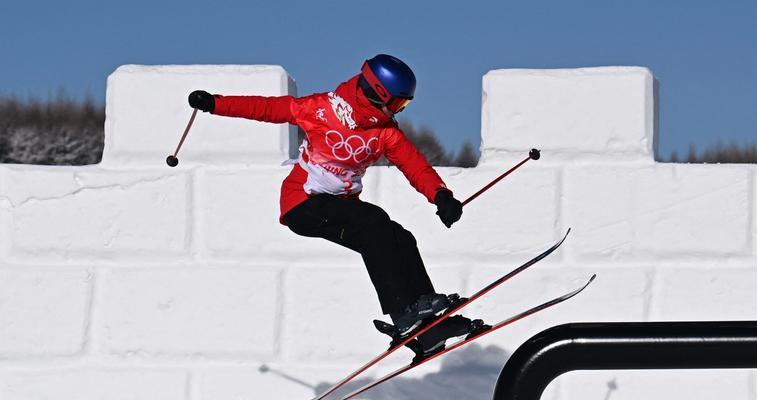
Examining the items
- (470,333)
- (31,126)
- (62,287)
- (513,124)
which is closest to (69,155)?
(31,126)

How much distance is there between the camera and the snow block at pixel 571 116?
2.82 m

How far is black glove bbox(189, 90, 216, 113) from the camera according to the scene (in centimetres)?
171

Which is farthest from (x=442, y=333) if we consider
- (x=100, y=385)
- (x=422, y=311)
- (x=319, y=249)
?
(x=100, y=385)

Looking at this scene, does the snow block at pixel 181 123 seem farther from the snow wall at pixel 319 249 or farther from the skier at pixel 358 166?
the skier at pixel 358 166

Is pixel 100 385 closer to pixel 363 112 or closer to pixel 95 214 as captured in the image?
pixel 95 214

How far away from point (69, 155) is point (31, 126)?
47 cm

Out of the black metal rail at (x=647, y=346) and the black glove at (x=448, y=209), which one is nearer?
the black metal rail at (x=647, y=346)

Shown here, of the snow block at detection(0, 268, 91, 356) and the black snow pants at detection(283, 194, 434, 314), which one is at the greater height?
the black snow pants at detection(283, 194, 434, 314)

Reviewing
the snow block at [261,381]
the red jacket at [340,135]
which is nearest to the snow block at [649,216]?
the snow block at [261,381]

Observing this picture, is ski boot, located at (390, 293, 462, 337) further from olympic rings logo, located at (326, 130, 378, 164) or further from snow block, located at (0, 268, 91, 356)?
snow block, located at (0, 268, 91, 356)

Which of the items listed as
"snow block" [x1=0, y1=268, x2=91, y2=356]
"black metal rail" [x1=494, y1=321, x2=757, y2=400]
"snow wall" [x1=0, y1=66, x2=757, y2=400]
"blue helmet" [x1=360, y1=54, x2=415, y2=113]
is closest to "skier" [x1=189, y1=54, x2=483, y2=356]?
"blue helmet" [x1=360, y1=54, x2=415, y2=113]

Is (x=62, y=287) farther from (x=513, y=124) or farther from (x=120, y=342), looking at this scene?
(x=513, y=124)

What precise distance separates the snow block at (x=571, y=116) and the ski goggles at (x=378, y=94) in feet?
3.49

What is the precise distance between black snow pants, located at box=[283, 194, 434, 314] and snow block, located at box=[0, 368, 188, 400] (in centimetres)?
114
